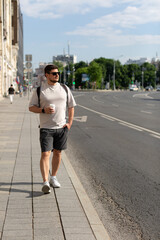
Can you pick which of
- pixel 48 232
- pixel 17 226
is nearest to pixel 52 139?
pixel 17 226

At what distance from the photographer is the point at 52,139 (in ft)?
17.0

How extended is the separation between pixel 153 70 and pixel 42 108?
156 metres

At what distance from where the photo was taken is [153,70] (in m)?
157

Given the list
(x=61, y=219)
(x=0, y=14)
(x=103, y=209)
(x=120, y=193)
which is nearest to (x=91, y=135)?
(x=120, y=193)

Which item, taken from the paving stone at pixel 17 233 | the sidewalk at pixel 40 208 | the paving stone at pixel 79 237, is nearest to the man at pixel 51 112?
the sidewalk at pixel 40 208

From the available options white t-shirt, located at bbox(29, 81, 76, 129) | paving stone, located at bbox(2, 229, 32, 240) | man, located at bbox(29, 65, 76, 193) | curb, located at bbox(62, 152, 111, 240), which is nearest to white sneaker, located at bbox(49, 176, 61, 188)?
man, located at bbox(29, 65, 76, 193)

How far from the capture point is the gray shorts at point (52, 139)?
5.11 m

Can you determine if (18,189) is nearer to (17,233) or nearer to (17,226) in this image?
(17,226)

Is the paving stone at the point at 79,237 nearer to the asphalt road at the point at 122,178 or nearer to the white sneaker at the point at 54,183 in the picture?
the asphalt road at the point at 122,178

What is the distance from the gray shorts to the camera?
5.11 meters

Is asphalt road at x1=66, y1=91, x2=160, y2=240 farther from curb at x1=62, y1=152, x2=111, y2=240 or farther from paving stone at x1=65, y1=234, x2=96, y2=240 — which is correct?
paving stone at x1=65, y1=234, x2=96, y2=240

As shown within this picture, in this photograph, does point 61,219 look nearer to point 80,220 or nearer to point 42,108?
point 80,220

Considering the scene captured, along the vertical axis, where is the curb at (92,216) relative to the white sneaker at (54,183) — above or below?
below

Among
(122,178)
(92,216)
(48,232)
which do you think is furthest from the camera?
(122,178)
